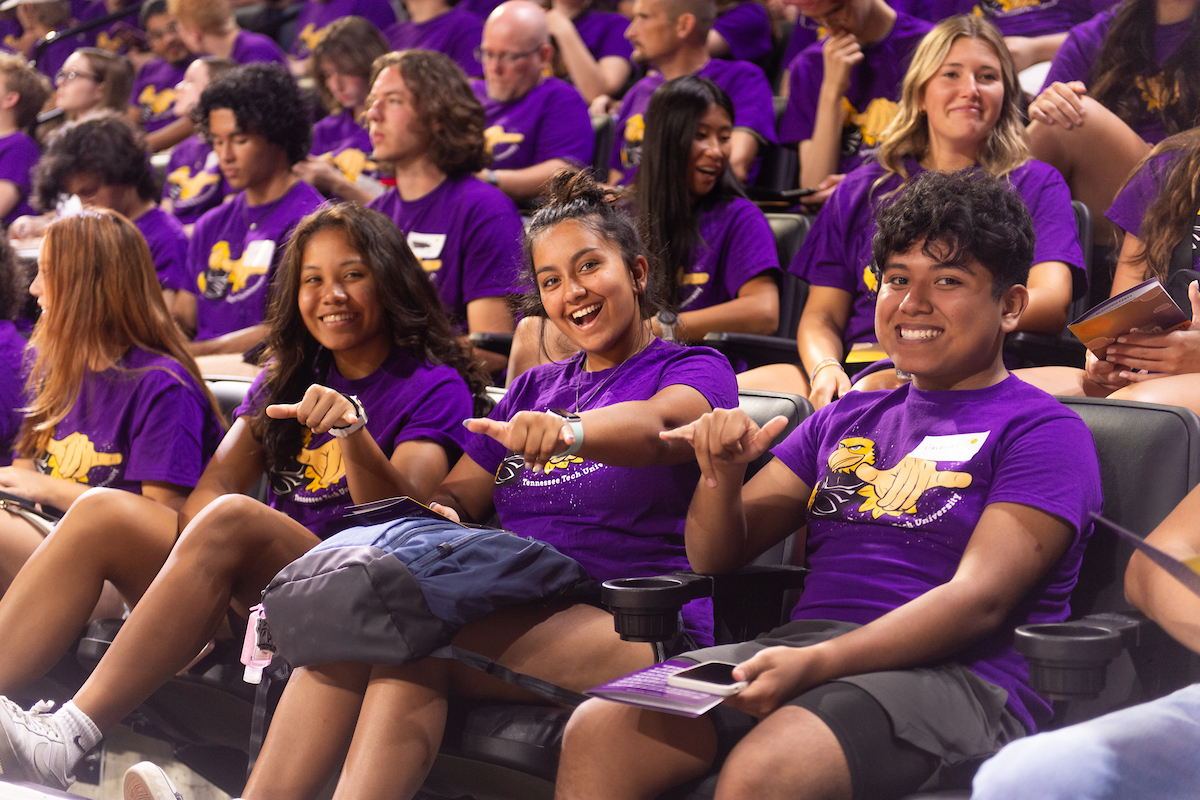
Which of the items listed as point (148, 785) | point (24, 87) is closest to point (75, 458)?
point (148, 785)

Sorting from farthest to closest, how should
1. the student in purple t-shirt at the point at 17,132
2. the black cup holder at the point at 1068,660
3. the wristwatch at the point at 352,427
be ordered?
the student in purple t-shirt at the point at 17,132 → the wristwatch at the point at 352,427 → the black cup holder at the point at 1068,660

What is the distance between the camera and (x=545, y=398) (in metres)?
1.72

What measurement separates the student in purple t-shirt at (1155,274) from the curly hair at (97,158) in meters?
2.75

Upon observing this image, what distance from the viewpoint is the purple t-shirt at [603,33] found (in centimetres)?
411

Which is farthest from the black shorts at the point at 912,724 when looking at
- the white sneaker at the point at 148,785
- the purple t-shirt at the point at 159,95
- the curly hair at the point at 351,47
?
the purple t-shirt at the point at 159,95

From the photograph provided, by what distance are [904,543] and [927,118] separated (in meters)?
1.21

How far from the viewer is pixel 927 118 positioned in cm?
224

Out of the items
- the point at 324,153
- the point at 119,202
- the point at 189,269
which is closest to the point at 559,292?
the point at 189,269

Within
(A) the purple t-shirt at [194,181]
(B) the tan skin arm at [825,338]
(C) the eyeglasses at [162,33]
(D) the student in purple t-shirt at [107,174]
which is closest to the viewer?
(B) the tan skin arm at [825,338]

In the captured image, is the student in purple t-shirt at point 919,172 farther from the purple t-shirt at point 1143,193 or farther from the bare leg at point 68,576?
the bare leg at point 68,576

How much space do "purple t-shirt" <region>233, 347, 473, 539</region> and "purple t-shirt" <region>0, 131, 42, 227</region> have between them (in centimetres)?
291

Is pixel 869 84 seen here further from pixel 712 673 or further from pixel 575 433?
pixel 712 673

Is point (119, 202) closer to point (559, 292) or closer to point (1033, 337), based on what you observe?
point (559, 292)

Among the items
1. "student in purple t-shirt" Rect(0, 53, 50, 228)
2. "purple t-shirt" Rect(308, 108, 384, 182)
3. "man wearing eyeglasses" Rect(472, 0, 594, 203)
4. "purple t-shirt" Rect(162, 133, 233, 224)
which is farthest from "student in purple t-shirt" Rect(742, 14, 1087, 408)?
"student in purple t-shirt" Rect(0, 53, 50, 228)
